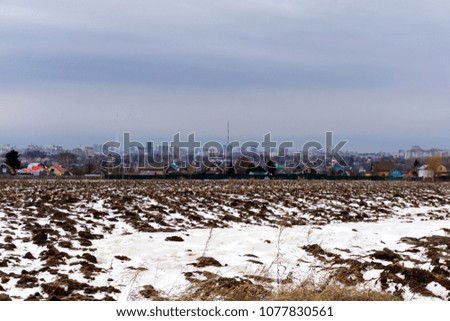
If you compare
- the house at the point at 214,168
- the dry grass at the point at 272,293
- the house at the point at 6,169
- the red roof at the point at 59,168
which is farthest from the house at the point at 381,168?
the dry grass at the point at 272,293

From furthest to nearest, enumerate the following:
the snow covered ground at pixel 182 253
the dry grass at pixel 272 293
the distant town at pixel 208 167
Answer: the distant town at pixel 208 167
the snow covered ground at pixel 182 253
the dry grass at pixel 272 293

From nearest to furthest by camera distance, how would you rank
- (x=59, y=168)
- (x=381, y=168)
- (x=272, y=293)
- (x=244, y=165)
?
(x=272, y=293) < (x=244, y=165) < (x=59, y=168) < (x=381, y=168)

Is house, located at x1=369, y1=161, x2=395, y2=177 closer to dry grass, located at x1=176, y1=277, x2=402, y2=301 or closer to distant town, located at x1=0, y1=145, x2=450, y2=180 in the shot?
distant town, located at x1=0, y1=145, x2=450, y2=180

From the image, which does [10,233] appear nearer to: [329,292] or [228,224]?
[228,224]

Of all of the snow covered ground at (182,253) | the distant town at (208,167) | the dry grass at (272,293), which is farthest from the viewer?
the distant town at (208,167)

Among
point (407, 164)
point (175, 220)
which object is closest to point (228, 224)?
point (175, 220)

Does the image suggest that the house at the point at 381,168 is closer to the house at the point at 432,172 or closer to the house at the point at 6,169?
the house at the point at 432,172

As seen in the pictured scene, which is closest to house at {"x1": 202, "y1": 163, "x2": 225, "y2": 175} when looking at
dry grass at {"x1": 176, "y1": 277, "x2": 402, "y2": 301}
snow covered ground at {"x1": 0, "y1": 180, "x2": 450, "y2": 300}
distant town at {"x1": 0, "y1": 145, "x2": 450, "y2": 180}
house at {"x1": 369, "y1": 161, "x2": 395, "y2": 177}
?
distant town at {"x1": 0, "y1": 145, "x2": 450, "y2": 180}

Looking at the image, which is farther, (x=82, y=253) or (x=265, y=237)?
(x=265, y=237)

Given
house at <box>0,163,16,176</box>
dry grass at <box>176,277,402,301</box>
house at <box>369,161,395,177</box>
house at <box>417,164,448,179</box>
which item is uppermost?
dry grass at <box>176,277,402,301</box>

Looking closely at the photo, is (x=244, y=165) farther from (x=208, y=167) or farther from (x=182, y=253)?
(x=182, y=253)

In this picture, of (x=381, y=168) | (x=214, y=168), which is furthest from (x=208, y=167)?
(x=381, y=168)
